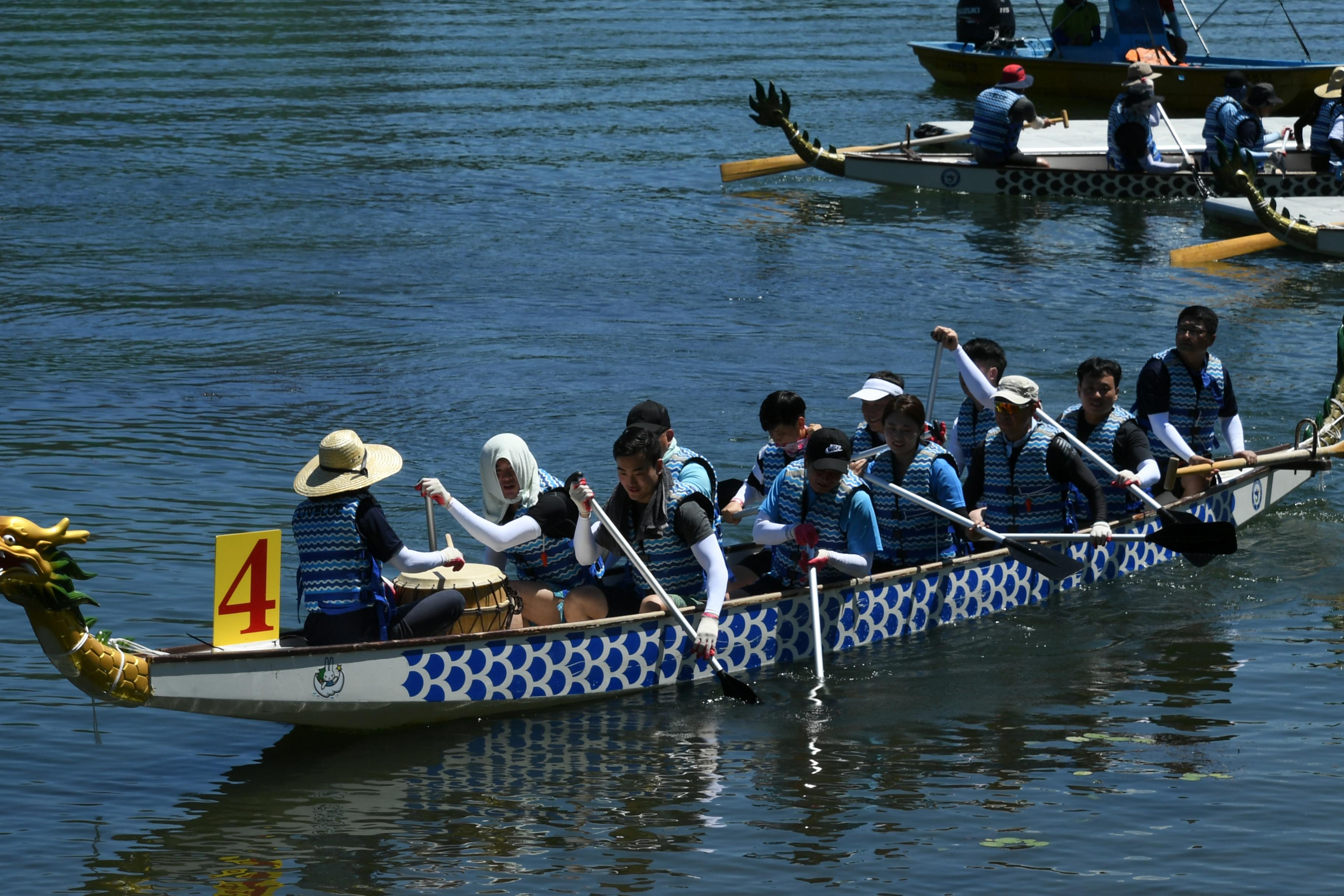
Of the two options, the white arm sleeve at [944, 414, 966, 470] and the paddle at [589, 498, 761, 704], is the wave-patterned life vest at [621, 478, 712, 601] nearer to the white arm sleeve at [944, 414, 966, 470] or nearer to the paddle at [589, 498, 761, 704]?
the paddle at [589, 498, 761, 704]

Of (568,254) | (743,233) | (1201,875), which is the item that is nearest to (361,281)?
(568,254)

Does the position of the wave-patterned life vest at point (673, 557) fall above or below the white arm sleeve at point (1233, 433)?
below

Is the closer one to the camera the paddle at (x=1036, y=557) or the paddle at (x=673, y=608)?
the paddle at (x=673, y=608)

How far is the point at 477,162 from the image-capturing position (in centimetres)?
3053

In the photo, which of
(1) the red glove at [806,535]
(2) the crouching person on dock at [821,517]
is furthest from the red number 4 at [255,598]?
(1) the red glove at [806,535]

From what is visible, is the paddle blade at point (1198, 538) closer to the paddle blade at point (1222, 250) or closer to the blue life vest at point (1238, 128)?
the paddle blade at point (1222, 250)

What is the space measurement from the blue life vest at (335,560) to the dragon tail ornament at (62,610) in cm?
110

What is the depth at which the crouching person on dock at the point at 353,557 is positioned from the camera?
945cm

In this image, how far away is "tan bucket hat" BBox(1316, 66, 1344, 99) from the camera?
82.1ft

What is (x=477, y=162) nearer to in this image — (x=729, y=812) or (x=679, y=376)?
(x=679, y=376)

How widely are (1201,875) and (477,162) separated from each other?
78.1 feet

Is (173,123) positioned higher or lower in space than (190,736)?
higher

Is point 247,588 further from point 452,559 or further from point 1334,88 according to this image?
point 1334,88

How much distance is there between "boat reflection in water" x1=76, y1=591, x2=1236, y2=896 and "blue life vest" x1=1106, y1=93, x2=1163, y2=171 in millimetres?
15319
